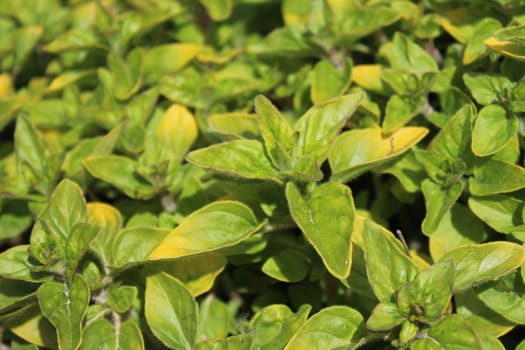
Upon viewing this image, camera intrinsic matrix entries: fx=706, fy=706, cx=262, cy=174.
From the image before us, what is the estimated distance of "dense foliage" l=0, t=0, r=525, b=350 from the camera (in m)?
2.29

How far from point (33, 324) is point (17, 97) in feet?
4.16

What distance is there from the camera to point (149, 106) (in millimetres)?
3207

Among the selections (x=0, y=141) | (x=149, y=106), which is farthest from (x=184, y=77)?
(x=0, y=141)

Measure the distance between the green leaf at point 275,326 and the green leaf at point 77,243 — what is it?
640 mm

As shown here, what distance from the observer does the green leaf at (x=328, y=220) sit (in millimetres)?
2150

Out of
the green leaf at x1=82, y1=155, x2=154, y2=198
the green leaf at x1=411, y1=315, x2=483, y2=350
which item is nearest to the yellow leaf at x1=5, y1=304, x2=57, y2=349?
the green leaf at x1=82, y1=155, x2=154, y2=198

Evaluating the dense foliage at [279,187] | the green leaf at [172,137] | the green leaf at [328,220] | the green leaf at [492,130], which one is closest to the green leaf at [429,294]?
the dense foliage at [279,187]

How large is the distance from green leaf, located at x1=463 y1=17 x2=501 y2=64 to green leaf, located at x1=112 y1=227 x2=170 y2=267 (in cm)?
135

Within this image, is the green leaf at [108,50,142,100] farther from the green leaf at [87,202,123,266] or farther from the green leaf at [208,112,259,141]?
the green leaf at [87,202,123,266]

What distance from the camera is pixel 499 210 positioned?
2.55 m

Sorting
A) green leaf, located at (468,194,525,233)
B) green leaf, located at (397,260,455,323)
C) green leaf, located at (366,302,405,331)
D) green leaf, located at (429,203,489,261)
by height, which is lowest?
green leaf, located at (429,203,489,261)

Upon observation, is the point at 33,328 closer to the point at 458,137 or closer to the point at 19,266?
the point at 19,266

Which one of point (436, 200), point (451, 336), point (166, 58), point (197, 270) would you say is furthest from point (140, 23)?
point (451, 336)

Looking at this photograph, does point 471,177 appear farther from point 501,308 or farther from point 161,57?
point 161,57
